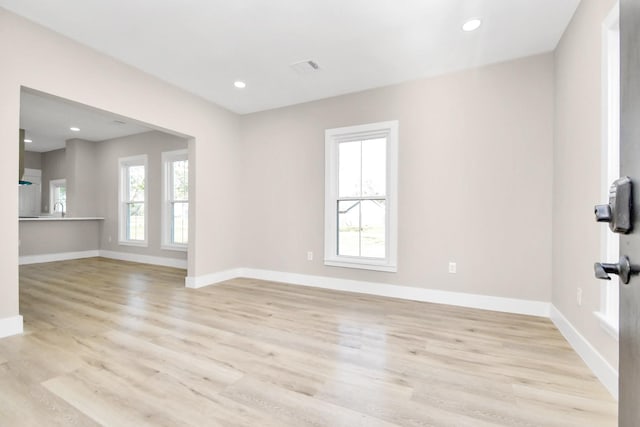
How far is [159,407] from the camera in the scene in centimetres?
154

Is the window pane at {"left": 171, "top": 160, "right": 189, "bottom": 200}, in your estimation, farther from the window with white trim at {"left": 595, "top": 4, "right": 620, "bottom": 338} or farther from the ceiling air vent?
the window with white trim at {"left": 595, "top": 4, "right": 620, "bottom": 338}

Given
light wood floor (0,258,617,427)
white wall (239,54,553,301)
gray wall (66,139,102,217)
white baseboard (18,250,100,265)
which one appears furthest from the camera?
gray wall (66,139,102,217)

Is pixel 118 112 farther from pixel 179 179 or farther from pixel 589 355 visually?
pixel 589 355

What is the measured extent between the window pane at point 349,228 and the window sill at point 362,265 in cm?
14

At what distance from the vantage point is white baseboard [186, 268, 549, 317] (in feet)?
9.77

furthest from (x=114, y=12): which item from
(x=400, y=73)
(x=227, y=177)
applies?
(x=400, y=73)

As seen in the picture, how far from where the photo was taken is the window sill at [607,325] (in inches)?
63.2

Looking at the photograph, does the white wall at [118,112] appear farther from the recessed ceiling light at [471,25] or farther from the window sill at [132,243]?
the recessed ceiling light at [471,25]

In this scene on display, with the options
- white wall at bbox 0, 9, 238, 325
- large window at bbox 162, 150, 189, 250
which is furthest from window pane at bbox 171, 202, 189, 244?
white wall at bbox 0, 9, 238, 325

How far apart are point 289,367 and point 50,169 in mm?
9107

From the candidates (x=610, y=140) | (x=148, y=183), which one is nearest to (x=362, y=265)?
(x=610, y=140)

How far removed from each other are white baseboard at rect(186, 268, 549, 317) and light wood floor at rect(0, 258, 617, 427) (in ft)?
0.53

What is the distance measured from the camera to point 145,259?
5.88 meters

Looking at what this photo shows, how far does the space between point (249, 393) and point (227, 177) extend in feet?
11.3
